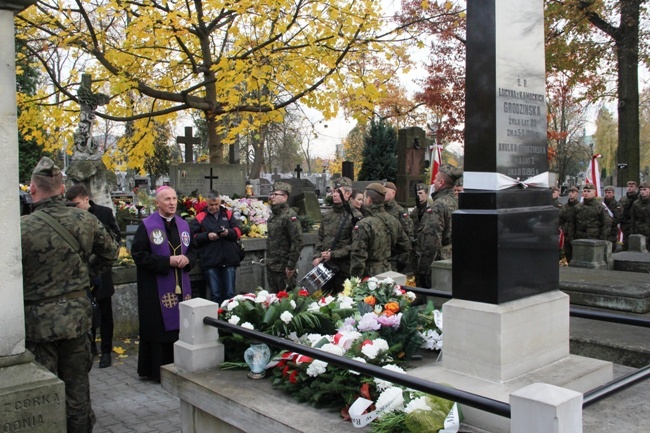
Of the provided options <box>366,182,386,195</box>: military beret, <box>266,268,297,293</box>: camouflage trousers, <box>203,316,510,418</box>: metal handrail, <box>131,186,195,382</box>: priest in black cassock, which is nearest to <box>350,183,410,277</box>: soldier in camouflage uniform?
<box>366,182,386,195</box>: military beret

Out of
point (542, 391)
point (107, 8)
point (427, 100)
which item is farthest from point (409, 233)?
point (427, 100)

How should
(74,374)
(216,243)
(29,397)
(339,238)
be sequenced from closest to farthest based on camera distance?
1. (29,397)
2. (74,374)
3. (339,238)
4. (216,243)

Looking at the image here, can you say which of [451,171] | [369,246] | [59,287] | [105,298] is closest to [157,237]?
[105,298]

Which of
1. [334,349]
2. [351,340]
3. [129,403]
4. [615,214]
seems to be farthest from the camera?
[615,214]

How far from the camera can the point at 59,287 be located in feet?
14.7

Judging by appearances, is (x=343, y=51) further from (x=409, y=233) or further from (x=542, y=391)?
(x=542, y=391)

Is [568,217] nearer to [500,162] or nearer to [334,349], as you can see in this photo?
[500,162]

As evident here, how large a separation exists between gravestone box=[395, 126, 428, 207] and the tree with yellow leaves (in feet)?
12.4

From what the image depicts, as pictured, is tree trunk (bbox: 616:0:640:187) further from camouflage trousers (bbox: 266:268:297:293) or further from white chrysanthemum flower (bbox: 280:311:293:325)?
white chrysanthemum flower (bbox: 280:311:293:325)

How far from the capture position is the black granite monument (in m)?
3.46

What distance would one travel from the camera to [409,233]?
9328 mm

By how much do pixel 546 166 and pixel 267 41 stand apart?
939 cm

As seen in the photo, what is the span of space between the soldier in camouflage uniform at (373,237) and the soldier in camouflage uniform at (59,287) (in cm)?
361

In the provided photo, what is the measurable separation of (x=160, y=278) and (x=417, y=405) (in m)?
4.39
